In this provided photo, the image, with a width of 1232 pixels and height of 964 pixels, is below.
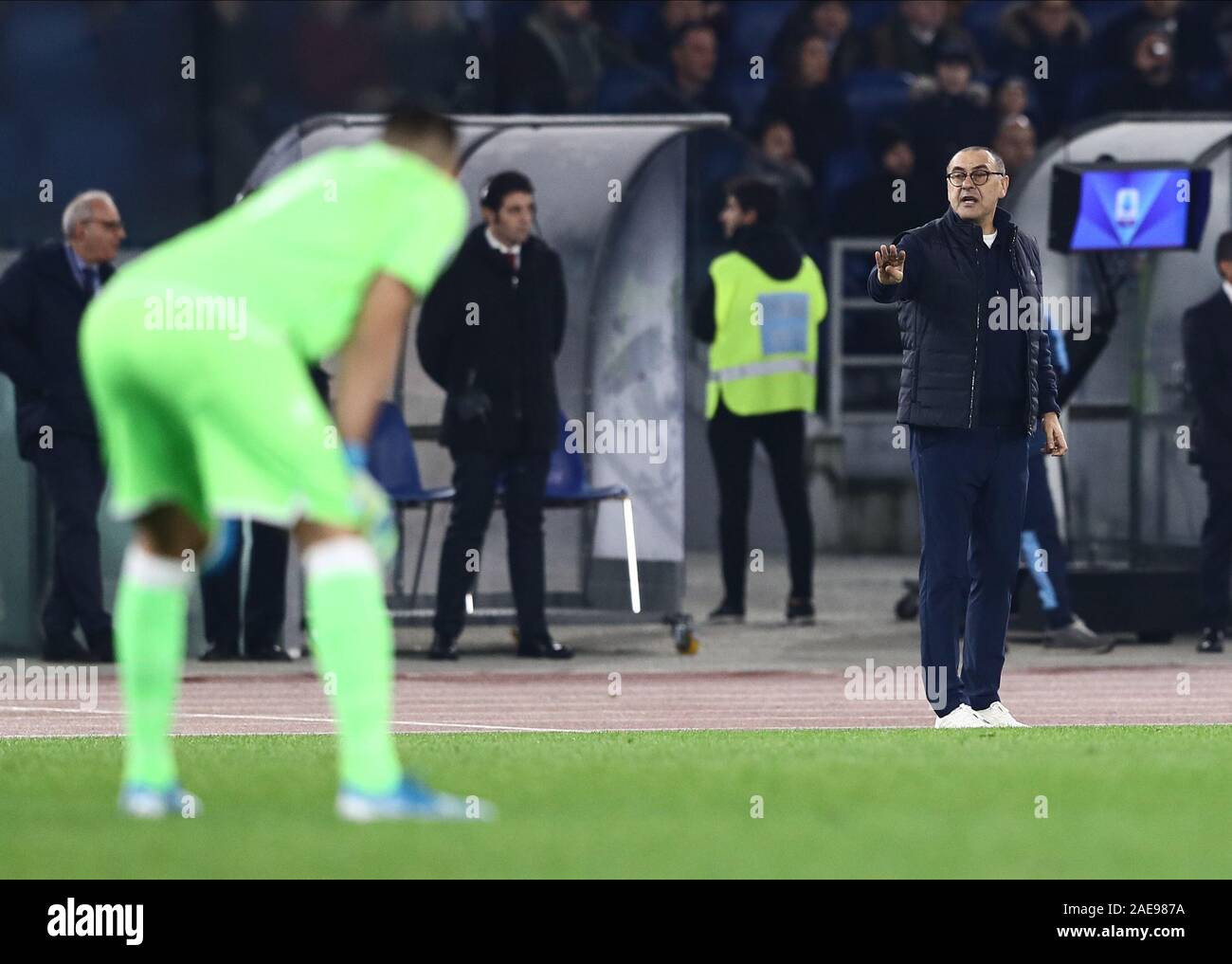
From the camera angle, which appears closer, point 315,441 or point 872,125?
point 315,441

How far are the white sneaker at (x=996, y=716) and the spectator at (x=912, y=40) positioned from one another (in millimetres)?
11275

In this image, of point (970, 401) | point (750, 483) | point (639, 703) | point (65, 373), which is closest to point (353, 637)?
point (970, 401)

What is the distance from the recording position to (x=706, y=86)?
20.5m

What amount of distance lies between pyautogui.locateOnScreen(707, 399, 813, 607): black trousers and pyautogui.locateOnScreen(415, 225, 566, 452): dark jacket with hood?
8.21 feet

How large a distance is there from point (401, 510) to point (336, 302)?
859 cm

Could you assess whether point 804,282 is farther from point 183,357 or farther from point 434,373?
point 183,357

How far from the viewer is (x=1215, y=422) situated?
46.9 feet

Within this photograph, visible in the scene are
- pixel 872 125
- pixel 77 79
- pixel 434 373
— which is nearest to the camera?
pixel 434 373

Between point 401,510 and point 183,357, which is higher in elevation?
point 183,357

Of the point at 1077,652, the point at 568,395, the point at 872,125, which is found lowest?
the point at 1077,652

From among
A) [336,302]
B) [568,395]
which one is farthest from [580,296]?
[336,302]

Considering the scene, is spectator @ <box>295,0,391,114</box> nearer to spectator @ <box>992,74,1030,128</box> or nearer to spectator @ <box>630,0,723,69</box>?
spectator @ <box>630,0,723,69</box>

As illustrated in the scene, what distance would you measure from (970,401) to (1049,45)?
1181cm

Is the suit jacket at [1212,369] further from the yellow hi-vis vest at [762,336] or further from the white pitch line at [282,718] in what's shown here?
the white pitch line at [282,718]
